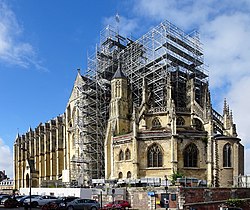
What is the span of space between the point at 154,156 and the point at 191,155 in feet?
15.1

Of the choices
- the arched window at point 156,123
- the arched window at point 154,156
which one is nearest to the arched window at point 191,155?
the arched window at point 154,156

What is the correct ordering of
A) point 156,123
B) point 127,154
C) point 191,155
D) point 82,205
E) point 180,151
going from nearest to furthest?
point 82,205, point 180,151, point 191,155, point 127,154, point 156,123

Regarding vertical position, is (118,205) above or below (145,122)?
below

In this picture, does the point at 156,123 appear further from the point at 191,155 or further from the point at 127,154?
the point at 191,155

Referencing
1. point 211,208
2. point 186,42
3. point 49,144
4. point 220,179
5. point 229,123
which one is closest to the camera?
point 211,208

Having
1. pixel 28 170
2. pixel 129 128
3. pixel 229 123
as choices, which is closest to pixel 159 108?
pixel 129 128

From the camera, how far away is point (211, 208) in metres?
37.2

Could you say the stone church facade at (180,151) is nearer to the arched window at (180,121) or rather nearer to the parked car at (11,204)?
the arched window at (180,121)

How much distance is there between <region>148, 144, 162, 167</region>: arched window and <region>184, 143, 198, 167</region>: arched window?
321cm

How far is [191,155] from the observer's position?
50406mm

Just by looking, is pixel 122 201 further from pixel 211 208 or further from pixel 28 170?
pixel 28 170

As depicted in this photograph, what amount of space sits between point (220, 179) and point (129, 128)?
→ 1557 centimetres

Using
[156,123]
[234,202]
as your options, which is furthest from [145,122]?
[234,202]

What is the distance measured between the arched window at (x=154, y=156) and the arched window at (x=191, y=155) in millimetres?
3211
